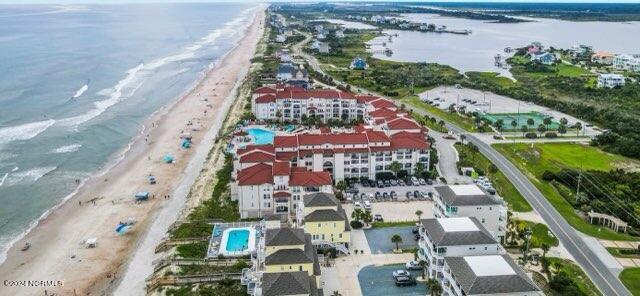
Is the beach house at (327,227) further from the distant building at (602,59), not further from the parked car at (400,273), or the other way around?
the distant building at (602,59)

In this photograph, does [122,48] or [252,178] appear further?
[122,48]

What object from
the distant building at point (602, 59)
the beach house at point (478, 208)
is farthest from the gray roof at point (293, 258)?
the distant building at point (602, 59)

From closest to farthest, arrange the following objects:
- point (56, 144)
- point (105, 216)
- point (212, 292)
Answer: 1. point (212, 292)
2. point (105, 216)
3. point (56, 144)

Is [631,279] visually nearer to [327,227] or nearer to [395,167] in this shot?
[327,227]

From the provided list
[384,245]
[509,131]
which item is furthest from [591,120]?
[384,245]

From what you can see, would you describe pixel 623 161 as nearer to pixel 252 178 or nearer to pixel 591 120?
pixel 591 120

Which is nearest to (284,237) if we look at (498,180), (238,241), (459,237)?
(238,241)
